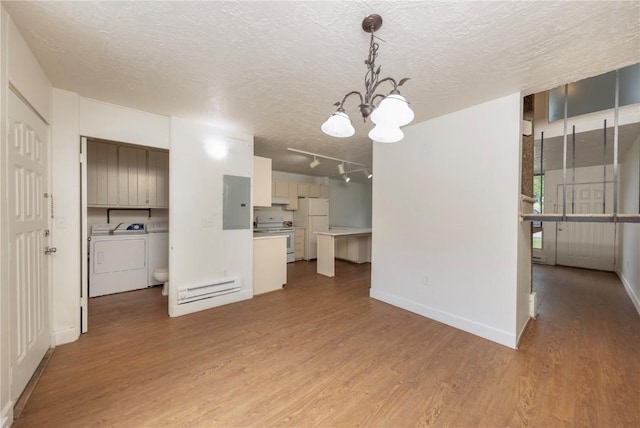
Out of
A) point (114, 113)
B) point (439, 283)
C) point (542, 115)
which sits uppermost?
point (542, 115)

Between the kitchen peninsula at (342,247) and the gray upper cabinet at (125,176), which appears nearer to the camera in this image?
the gray upper cabinet at (125,176)

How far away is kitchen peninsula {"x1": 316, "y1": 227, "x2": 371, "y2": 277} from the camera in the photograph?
5.00 meters

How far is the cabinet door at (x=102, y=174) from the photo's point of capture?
3801mm

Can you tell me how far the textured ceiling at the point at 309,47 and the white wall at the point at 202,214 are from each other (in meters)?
0.67

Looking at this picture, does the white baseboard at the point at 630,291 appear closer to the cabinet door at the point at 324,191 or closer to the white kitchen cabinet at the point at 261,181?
the white kitchen cabinet at the point at 261,181

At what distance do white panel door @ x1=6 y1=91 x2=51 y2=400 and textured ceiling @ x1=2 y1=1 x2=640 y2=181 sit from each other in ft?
1.90

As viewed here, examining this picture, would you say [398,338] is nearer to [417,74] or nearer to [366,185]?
[417,74]

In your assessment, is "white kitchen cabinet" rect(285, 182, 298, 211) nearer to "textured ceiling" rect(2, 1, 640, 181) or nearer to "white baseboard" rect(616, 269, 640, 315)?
"textured ceiling" rect(2, 1, 640, 181)

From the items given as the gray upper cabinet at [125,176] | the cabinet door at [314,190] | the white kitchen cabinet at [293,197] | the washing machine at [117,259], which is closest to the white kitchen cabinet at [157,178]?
the gray upper cabinet at [125,176]

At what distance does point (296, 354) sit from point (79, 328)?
2259mm

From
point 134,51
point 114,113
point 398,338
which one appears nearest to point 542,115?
point 398,338

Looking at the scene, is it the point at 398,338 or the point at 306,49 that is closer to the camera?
the point at 306,49

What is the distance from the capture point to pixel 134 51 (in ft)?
5.77

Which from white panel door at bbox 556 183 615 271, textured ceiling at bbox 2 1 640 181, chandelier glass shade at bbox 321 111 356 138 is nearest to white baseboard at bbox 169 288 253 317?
textured ceiling at bbox 2 1 640 181
